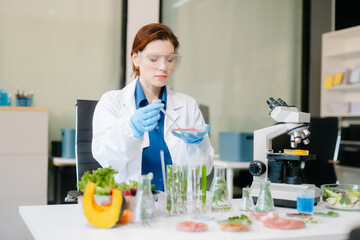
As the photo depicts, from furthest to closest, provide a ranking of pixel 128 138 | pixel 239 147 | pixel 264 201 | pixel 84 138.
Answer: pixel 239 147
pixel 84 138
pixel 128 138
pixel 264 201

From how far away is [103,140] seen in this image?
1.69 metres

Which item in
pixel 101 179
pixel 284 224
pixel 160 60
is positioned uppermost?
pixel 160 60

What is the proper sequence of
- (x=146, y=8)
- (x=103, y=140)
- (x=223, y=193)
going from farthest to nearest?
(x=146, y=8) < (x=103, y=140) < (x=223, y=193)

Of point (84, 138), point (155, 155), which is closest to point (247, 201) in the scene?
point (155, 155)

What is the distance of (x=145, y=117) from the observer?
1497mm

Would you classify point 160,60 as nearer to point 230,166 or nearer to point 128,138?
point 128,138

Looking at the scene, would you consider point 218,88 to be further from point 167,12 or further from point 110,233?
point 110,233

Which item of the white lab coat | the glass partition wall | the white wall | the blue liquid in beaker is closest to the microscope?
the blue liquid in beaker

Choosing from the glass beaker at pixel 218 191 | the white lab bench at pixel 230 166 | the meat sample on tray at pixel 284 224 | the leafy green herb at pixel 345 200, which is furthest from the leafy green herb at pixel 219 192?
the white lab bench at pixel 230 166

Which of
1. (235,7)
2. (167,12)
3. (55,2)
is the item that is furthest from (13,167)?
(235,7)

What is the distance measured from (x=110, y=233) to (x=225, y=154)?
9.22 ft

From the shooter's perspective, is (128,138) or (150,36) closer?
(128,138)

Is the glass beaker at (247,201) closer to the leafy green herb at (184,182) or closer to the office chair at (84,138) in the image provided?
the leafy green herb at (184,182)

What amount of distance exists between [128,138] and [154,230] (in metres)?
0.50
